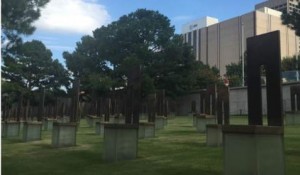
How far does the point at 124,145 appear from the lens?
9688 millimetres

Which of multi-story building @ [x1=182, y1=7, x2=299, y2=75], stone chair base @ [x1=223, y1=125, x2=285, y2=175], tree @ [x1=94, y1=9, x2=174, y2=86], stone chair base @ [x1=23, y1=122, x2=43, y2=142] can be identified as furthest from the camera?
multi-story building @ [x1=182, y1=7, x2=299, y2=75]

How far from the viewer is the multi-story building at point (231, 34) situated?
63938mm

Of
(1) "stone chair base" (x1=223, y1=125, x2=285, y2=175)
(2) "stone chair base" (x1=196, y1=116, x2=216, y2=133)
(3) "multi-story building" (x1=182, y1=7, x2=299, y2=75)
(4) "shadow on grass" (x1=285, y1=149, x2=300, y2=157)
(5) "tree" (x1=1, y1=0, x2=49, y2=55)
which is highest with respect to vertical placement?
(3) "multi-story building" (x1=182, y1=7, x2=299, y2=75)

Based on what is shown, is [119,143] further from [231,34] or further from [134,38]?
[231,34]

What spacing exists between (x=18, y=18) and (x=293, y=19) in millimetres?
11511

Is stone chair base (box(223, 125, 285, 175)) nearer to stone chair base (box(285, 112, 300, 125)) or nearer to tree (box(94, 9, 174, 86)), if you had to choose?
stone chair base (box(285, 112, 300, 125))

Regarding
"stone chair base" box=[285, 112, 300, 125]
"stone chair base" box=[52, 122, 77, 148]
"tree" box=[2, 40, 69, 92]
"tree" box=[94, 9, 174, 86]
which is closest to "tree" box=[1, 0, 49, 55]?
"stone chair base" box=[52, 122, 77, 148]

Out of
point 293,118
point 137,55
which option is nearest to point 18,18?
point 293,118

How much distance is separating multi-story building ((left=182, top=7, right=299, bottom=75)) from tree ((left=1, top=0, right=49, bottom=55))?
5126 cm

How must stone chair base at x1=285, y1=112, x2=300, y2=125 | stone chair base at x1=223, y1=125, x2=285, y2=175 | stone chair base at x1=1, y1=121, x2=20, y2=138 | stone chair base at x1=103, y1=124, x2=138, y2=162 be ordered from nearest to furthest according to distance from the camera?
stone chair base at x1=223, y1=125, x2=285, y2=175 → stone chair base at x1=103, y1=124, x2=138, y2=162 → stone chair base at x1=1, y1=121, x2=20, y2=138 → stone chair base at x1=285, y1=112, x2=300, y2=125

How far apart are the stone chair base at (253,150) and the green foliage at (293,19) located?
1205cm

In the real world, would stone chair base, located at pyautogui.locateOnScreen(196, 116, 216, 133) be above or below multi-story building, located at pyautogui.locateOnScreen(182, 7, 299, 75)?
below

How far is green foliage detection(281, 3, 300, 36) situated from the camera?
17641 mm

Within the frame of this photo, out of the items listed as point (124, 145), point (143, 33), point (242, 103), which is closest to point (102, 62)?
point (143, 33)
